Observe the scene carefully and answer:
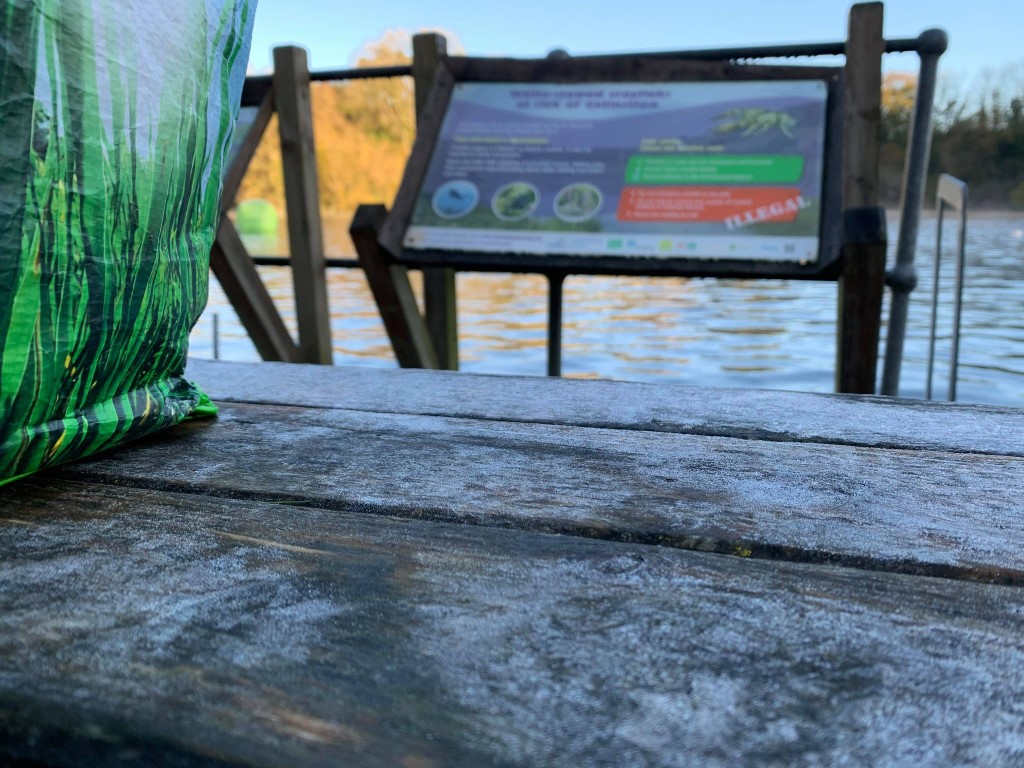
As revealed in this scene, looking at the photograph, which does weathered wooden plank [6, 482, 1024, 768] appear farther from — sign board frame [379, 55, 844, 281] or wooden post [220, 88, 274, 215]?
wooden post [220, 88, 274, 215]

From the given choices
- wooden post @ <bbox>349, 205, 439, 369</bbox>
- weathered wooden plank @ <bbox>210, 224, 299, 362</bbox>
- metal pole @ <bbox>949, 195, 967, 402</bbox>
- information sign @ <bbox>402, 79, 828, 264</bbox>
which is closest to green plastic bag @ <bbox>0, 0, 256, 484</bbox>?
wooden post @ <bbox>349, 205, 439, 369</bbox>

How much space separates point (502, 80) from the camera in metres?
2.14

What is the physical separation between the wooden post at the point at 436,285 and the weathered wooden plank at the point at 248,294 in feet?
1.35

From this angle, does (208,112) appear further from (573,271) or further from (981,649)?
(573,271)

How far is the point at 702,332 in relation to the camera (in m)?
5.23

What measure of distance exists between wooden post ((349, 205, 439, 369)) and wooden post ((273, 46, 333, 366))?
375 millimetres

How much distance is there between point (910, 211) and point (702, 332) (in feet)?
10.6

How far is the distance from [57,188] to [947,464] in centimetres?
65

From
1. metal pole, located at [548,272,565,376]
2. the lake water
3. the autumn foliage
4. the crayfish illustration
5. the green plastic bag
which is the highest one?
the autumn foliage

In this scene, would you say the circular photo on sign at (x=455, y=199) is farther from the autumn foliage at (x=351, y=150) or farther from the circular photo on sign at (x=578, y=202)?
the autumn foliage at (x=351, y=150)

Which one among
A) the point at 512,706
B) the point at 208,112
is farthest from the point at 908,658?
the point at 208,112

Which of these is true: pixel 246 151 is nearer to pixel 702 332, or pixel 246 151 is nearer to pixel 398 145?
pixel 702 332

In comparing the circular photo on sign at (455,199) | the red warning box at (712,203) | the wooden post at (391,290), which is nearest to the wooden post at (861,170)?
the red warning box at (712,203)

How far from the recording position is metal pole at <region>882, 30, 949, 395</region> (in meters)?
1.96
